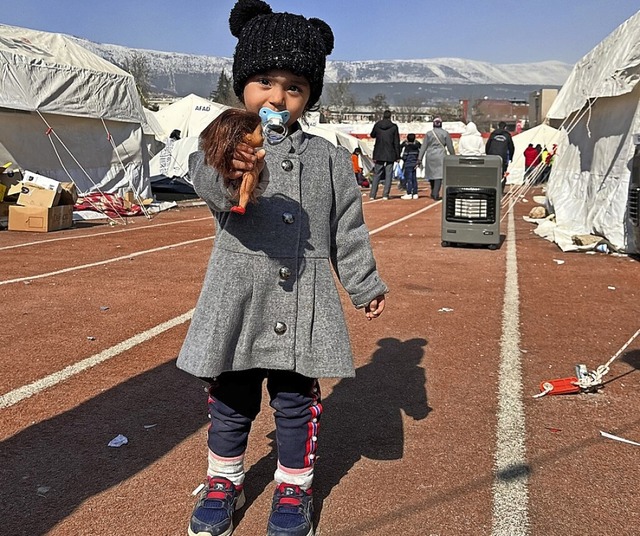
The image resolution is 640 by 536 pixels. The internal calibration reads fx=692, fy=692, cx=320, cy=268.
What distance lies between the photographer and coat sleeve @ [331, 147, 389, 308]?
2686 millimetres

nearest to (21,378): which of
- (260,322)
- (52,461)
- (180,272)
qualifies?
(52,461)

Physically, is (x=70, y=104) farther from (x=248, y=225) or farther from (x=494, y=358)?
(x=248, y=225)

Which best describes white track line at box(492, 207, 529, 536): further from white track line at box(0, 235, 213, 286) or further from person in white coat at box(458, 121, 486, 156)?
person in white coat at box(458, 121, 486, 156)

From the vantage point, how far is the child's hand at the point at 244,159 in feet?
7.09

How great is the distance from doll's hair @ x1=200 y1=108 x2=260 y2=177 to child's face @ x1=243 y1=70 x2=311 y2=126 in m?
0.34

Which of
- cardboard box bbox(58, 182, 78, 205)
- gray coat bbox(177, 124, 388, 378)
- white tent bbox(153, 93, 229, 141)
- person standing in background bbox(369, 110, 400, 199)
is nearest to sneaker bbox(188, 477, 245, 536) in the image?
A: gray coat bbox(177, 124, 388, 378)

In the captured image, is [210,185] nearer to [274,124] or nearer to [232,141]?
[232,141]

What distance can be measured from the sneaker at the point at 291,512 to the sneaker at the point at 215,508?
15cm

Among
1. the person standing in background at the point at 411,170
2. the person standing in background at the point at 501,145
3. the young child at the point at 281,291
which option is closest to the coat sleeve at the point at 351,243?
the young child at the point at 281,291

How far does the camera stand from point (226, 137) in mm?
2162

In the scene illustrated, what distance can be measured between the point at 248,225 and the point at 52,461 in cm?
152

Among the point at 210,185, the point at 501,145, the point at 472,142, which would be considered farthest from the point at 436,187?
the point at 210,185

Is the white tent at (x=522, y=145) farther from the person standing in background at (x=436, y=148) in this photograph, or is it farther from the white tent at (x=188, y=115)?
the person standing in background at (x=436, y=148)

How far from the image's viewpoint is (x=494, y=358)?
471 centimetres
